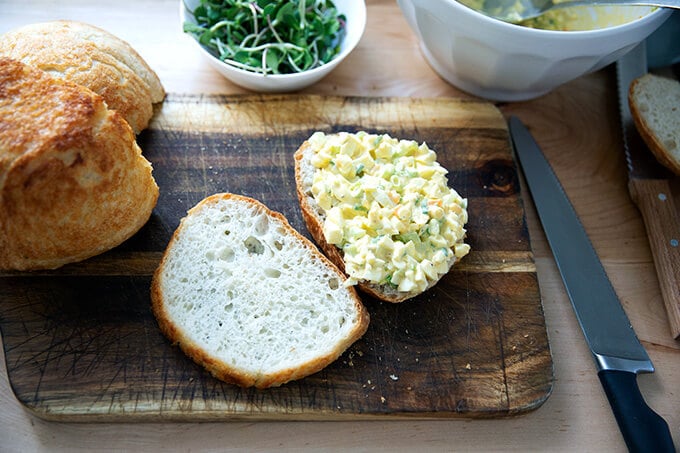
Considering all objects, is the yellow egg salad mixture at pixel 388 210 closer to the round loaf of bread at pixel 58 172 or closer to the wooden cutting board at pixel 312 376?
the wooden cutting board at pixel 312 376

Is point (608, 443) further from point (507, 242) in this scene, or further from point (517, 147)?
point (517, 147)

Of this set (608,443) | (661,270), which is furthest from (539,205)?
(608,443)

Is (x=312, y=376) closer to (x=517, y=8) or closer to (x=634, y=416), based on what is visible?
(x=634, y=416)

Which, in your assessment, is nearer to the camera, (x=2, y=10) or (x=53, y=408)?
(x=53, y=408)

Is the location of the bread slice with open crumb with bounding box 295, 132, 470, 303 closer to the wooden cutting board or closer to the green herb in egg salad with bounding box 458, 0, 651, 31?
the wooden cutting board

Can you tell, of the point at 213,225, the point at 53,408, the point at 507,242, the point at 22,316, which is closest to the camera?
the point at 53,408

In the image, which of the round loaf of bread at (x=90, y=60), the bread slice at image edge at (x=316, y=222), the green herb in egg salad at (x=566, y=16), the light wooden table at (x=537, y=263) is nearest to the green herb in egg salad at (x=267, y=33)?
the light wooden table at (x=537, y=263)

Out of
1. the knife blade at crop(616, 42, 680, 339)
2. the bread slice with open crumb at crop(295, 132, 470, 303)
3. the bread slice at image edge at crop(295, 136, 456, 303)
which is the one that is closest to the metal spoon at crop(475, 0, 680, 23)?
the knife blade at crop(616, 42, 680, 339)
